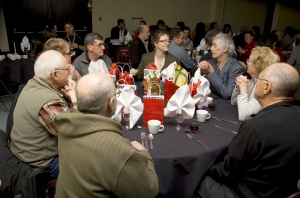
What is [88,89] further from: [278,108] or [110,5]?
[110,5]

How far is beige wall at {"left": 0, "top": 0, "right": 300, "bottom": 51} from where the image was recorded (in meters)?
8.88

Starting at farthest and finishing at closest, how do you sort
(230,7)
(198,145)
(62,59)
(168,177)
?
(230,7) < (62,59) < (198,145) < (168,177)

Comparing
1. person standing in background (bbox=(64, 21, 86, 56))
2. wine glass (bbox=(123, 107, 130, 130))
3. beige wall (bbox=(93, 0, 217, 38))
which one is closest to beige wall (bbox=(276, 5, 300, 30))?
beige wall (bbox=(93, 0, 217, 38))

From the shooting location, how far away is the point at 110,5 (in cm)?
883

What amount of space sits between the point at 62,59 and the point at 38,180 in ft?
2.72

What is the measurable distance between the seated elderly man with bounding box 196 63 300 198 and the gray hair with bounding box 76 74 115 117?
0.79 m

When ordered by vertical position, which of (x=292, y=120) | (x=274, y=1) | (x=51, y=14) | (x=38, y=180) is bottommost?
(x=38, y=180)

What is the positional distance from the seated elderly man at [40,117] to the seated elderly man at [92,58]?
1.23m

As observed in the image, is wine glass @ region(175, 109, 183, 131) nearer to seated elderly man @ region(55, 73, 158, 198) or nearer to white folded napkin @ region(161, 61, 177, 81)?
white folded napkin @ region(161, 61, 177, 81)

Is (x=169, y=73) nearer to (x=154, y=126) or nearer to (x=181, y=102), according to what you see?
(x=181, y=102)

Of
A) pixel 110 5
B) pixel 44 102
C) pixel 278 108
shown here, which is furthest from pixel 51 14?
pixel 278 108

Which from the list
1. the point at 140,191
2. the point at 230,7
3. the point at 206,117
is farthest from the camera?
the point at 230,7

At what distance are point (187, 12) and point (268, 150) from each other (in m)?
9.51

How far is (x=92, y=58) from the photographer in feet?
10.7
